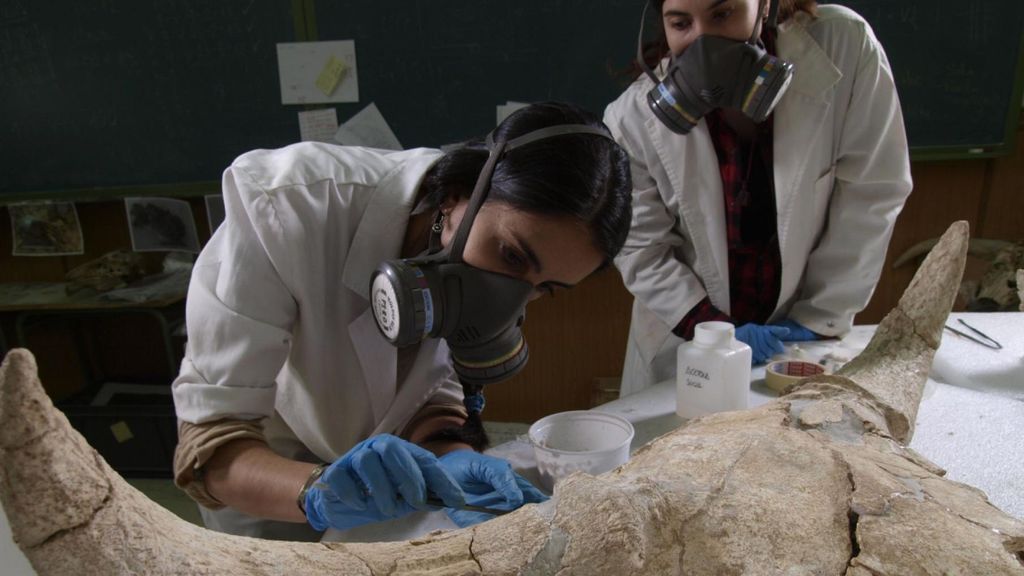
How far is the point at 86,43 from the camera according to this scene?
332 cm

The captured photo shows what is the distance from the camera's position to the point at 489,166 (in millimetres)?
1253

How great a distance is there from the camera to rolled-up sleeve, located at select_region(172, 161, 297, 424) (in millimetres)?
1263

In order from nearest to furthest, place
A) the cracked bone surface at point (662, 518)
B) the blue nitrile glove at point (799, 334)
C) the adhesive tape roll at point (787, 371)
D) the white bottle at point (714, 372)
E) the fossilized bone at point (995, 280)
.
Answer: the cracked bone surface at point (662, 518), the white bottle at point (714, 372), the adhesive tape roll at point (787, 371), the blue nitrile glove at point (799, 334), the fossilized bone at point (995, 280)

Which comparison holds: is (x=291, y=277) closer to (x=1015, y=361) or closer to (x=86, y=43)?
(x=1015, y=361)

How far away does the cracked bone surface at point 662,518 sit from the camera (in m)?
0.49

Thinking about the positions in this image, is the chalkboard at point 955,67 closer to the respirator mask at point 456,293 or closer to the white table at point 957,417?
the white table at point 957,417

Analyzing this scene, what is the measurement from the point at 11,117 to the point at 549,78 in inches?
106

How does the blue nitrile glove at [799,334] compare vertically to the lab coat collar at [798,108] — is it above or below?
below

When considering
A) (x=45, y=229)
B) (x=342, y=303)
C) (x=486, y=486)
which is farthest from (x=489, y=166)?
(x=45, y=229)

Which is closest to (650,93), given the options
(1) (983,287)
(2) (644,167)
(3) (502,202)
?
(2) (644,167)

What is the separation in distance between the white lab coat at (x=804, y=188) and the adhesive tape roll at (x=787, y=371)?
1.27 feet

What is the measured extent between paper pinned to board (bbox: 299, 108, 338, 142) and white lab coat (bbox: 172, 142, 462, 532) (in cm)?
188

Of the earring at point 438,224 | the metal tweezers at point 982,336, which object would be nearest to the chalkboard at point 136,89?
the earring at point 438,224

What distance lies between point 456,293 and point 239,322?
1.32 ft
